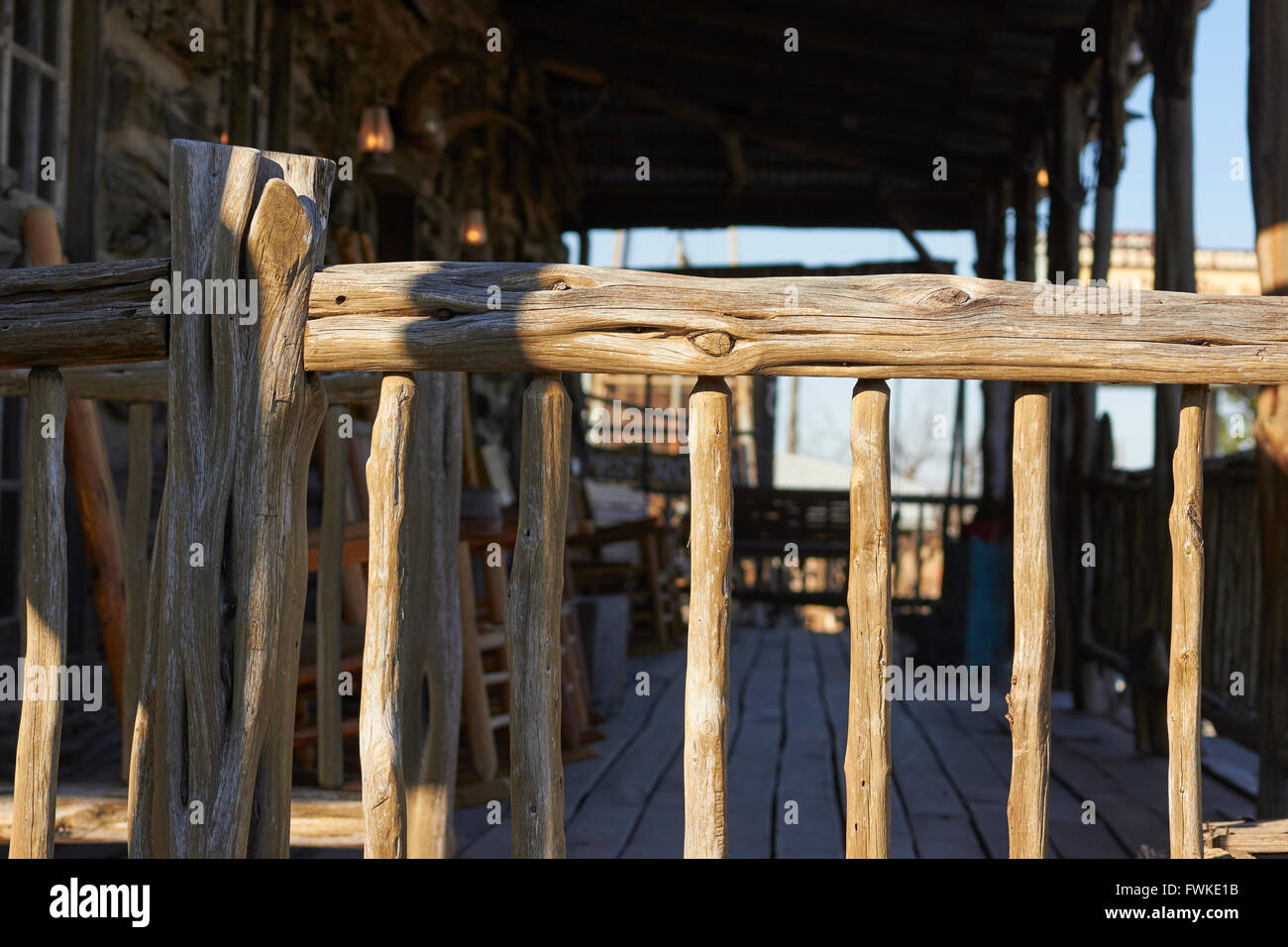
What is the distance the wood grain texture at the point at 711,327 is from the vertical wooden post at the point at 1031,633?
0.33 feet

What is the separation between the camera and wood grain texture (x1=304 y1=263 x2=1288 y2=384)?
71.1 inches

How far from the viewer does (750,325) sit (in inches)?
71.4

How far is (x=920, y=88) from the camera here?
7539 mm

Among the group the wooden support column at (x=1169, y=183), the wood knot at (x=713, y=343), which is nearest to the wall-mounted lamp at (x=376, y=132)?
the wooden support column at (x=1169, y=183)

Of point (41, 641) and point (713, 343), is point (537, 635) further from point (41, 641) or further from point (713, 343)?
point (41, 641)

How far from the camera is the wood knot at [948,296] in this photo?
1825 millimetres

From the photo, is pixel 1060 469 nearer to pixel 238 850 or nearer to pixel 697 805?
pixel 697 805

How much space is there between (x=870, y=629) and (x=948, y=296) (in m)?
0.54

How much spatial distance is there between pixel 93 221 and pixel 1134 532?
4262 mm

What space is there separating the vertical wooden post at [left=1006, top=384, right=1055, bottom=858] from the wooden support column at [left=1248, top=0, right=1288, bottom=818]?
1.70 m

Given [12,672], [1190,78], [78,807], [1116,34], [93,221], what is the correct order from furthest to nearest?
1. [1116,34]
2. [1190,78]
3. [93,221]
4. [12,672]
5. [78,807]

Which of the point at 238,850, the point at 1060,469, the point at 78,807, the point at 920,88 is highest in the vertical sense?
the point at 920,88

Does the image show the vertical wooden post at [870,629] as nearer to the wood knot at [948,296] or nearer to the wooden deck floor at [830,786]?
the wood knot at [948,296]

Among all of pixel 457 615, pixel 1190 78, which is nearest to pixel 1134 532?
pixel 1190 78
